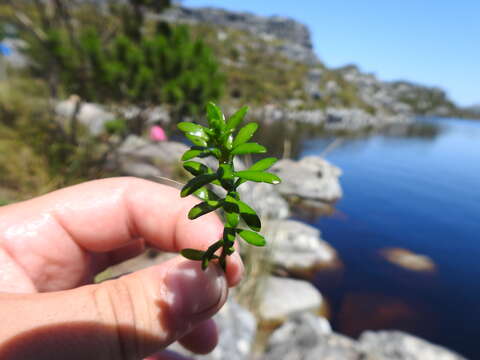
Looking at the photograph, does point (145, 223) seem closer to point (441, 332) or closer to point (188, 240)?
point (188, 240)

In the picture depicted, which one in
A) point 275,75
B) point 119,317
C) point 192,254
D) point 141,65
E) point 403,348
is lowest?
point 403,348

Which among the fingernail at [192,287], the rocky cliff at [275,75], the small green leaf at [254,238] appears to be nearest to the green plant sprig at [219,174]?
the small green leaf at [254,238]

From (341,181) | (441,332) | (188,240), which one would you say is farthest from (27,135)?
(341,181)

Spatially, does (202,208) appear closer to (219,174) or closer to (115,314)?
(219,174)

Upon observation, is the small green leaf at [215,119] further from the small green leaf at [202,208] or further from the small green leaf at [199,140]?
the small green leaf at [202,208]

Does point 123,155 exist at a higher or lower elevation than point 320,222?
higher

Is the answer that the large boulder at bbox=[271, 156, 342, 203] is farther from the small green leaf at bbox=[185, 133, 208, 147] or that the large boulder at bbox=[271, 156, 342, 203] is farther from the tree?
the small green leaf at bbox=[185, 133, 208, 147]

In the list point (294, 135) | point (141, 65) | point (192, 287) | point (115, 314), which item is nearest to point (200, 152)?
point (192, 287)
